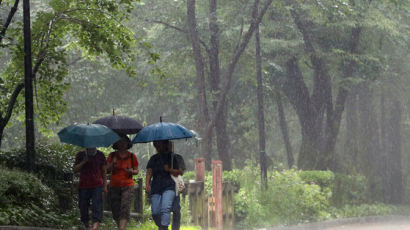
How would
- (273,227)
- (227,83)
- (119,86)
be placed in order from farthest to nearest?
(119,86) < (227,83) < (273,227)

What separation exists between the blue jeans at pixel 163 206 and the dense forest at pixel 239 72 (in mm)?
4194

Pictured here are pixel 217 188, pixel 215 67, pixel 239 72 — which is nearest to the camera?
pixel 217 188

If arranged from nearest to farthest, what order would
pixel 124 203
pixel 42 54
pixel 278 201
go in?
1. pixel 124 203
2. pixel 42 54
3. pixel 278 201

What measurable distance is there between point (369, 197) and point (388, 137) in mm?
5751

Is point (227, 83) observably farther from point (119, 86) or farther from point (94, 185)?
point (119, 86)

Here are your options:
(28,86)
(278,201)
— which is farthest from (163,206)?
(278,201)

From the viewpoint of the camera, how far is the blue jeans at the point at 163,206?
1112 cm

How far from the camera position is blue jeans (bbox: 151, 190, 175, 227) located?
438 inches

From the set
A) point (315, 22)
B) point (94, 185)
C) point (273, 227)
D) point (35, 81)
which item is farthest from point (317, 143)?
point (94, 185)

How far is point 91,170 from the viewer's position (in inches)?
460

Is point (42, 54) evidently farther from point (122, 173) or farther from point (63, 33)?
point (122, 173)

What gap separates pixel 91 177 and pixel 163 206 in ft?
4.54

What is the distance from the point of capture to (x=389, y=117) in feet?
137

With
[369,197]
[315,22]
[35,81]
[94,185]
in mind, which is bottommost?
[369,197]
